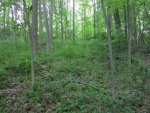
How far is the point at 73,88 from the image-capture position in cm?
637

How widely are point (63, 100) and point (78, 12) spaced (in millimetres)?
25921

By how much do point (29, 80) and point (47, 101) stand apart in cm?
175

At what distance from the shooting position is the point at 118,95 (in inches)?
237

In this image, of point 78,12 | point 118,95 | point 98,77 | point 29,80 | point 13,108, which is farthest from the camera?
point 78,12

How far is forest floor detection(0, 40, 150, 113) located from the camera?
531 cm

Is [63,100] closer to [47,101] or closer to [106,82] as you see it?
[47,101]

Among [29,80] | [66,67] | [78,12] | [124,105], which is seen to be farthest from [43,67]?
[78,12]

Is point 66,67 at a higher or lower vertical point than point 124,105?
higher

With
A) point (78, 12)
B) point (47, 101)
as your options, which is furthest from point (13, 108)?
point (78, 12)

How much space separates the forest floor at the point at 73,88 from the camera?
531cm

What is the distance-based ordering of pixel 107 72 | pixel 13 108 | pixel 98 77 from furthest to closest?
pixel 107 72 → pixel 98 77 → pixel 13 108

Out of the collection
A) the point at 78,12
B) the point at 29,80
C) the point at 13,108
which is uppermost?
the point at 78,12

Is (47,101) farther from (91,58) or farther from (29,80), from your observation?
(91,58)

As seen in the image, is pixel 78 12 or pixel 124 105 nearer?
pixel 124 105
